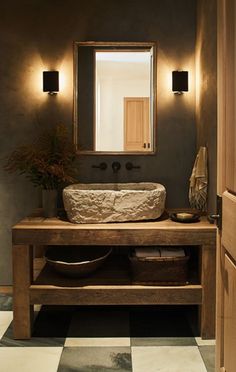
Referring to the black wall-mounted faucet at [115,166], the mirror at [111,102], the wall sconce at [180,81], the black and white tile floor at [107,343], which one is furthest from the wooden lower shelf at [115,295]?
the wall sconce at [180,81]

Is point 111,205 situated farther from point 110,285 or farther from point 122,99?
point 122,99

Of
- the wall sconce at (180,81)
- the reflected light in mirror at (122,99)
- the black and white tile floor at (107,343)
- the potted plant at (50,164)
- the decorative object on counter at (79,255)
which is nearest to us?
the black and white tile floor at (107,343)

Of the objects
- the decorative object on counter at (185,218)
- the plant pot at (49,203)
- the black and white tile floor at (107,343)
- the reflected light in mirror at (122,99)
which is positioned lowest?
the black and white tile floor at (107,343)

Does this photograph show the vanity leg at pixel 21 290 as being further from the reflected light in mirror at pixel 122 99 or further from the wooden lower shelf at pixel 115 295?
the reflected light in mirror at pixel 122 99

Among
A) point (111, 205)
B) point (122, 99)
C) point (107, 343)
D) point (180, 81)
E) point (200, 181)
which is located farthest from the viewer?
point (180, 81)

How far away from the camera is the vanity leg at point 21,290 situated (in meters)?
2.55

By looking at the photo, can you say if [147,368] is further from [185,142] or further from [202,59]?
[202,59]

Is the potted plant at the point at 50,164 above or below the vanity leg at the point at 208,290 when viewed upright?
above

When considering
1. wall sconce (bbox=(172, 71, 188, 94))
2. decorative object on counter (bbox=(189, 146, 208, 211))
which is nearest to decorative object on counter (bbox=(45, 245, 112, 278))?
decorative object on counter (bbox=(189, 146, 208, 211))

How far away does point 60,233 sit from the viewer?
254 centimetres

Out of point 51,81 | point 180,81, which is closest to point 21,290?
point 51,81

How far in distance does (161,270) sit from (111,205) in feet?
1.66

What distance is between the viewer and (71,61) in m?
3.21

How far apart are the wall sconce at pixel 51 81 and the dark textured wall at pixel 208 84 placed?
1061mm
